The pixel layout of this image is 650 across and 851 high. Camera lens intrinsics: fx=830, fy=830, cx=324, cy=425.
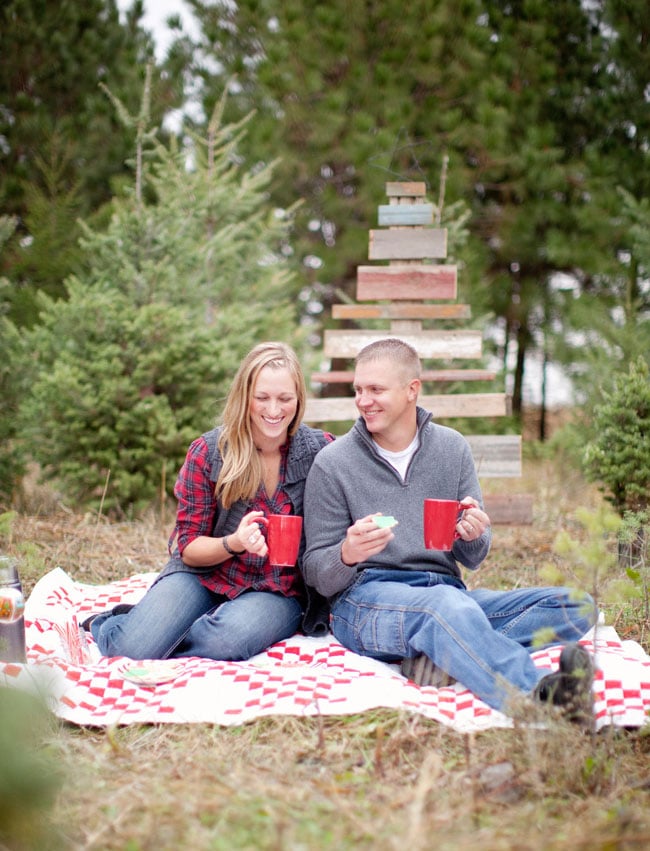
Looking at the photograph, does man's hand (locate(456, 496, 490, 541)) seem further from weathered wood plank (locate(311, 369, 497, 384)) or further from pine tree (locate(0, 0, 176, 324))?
pine tree (locate(0, 0, 176, 324))

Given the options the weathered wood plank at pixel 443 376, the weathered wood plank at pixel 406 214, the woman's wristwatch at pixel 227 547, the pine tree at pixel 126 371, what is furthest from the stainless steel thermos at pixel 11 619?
the weathered wood plank at pixel 406 214

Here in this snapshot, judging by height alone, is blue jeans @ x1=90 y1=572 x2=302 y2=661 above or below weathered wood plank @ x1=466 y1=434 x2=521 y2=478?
below

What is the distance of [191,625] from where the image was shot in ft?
11.3

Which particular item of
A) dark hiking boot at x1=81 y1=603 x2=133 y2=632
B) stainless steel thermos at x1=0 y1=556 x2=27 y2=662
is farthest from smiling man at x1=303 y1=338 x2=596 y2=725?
stainless steel thermos at x1=0 y1=556 x2=27 y2=662

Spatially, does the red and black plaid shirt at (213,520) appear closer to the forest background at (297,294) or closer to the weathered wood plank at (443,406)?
the forest background at (297,294)

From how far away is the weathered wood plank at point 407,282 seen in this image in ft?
20.9

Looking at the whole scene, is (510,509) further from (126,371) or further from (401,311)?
(126,371)

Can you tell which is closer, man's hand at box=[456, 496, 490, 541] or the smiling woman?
man's hand at box=[456, 496, 490, 541]

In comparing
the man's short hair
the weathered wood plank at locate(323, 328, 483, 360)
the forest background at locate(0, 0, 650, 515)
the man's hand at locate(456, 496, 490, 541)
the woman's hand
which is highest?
the forest background at locate(0, 0, 650, 515)

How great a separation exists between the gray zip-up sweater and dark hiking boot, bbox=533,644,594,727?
85 cm

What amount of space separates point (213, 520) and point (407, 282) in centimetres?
344

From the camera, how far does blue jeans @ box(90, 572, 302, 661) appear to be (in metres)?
3.31

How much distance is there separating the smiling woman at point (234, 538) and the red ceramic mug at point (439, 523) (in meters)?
0.65

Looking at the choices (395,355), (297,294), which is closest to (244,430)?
(395,355)
